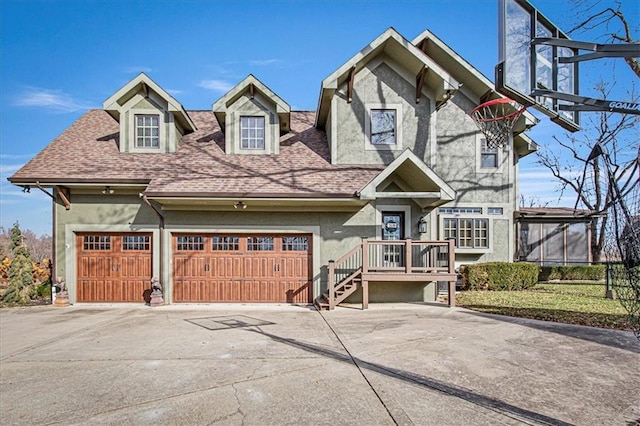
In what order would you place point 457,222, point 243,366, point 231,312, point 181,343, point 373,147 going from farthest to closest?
point 457,222 → point 373,147 → point 231,312 → point 181,343 → point 243,366

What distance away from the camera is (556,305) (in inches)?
472

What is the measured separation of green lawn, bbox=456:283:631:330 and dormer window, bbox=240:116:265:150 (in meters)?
8.10

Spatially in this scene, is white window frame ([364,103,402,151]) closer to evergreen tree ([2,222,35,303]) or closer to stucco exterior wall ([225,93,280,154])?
stucco exterior wall ([225,93,280,154])

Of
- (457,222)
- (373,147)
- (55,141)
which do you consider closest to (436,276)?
(373,147)

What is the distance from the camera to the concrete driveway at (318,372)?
15.1 ft

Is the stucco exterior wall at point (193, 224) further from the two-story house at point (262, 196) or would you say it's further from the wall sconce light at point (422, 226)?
the wall sconce light at point (422, 226)

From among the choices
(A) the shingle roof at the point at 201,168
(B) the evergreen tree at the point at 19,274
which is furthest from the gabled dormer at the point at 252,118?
(B) the evergreen tree at the point at 19,274

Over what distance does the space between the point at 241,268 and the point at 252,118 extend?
4925 millimetres

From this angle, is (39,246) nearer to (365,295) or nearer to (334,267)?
(334,267)

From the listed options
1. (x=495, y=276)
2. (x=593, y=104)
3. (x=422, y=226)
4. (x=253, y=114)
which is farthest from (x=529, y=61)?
(x=495, y=276)

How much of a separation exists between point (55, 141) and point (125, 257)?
5.06 metres

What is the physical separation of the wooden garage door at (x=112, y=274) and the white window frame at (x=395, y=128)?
745 centimetres

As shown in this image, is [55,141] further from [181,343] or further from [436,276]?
[436,276]

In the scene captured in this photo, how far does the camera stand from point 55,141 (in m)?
14.1
